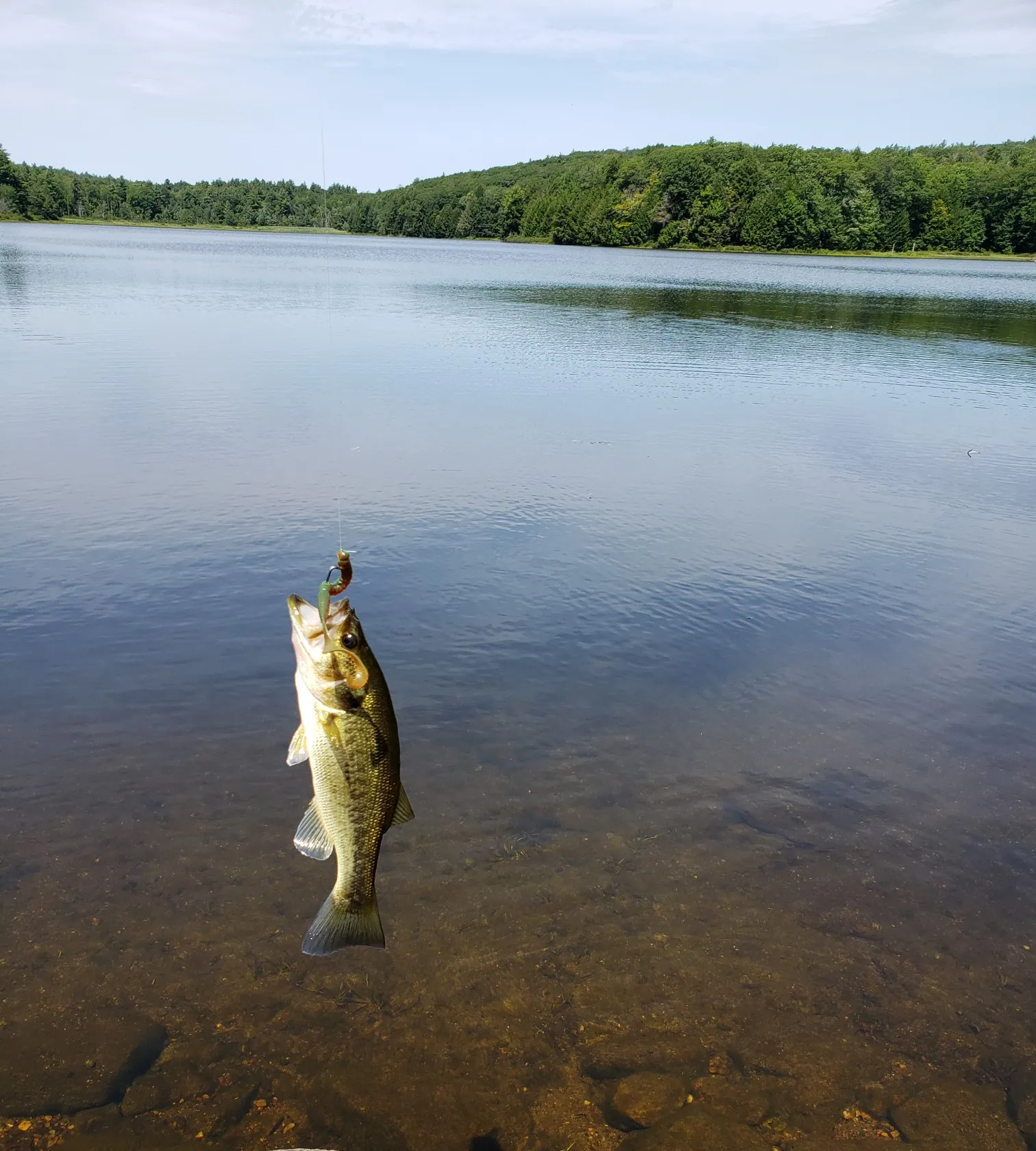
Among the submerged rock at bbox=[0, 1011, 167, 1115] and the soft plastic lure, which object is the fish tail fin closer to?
the soft plastic lure

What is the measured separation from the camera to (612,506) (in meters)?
20.5

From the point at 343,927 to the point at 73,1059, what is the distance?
3.24 meters

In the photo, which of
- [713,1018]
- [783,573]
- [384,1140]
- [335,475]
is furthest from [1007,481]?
[384,1140]

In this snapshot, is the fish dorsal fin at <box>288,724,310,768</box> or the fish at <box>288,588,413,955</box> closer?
the fish at <box>288,588,413,955</box>

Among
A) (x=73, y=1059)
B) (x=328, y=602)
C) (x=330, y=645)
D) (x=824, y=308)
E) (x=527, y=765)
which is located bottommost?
(x=73, y=1059)

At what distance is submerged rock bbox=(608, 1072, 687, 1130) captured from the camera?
22.1 feet

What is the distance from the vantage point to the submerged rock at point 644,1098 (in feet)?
22.1

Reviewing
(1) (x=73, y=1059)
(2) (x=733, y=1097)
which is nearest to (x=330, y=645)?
(1) (x=73, y=1059)

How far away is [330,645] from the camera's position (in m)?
4.57

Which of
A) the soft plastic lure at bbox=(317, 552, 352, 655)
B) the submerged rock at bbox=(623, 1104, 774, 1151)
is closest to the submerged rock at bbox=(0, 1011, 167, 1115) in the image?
the submerged rock at bbox=(623, 1104, 774, 1151)

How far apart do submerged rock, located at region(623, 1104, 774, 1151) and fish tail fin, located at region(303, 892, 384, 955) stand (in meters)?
2.86

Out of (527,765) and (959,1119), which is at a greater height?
(527,765)

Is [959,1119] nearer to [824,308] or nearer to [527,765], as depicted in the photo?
[527,765]

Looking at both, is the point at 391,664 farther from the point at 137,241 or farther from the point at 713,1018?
the point at 137,241
